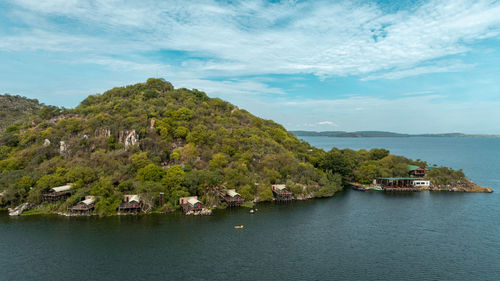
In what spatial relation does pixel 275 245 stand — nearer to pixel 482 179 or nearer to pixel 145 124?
pixel 145 124

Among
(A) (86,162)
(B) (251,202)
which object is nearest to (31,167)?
(A) (86,162)

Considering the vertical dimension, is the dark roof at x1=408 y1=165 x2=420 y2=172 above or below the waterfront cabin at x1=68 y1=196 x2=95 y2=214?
above

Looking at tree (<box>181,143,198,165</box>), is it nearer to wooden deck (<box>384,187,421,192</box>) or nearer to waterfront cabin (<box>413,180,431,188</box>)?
wooden deck (<box>384,187,421,192</box>)

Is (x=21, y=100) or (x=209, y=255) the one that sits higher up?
(x=21, y=100)

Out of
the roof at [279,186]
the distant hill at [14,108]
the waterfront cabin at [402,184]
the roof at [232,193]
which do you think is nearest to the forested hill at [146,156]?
the roof at [232,193]

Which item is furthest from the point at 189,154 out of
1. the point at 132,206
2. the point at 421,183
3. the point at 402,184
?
the point at 421,183

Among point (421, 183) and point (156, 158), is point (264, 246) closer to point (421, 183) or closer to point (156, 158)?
point (156, 158)

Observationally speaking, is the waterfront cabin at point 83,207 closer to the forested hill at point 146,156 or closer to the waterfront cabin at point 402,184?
the forested hill at point 146,156

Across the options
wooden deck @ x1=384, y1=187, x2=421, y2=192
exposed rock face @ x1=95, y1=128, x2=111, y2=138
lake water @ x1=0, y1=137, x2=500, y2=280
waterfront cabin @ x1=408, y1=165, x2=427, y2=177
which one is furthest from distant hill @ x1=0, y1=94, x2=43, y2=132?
waterfront cabin @ x1=408, y1=165, x2=427, y2=177
